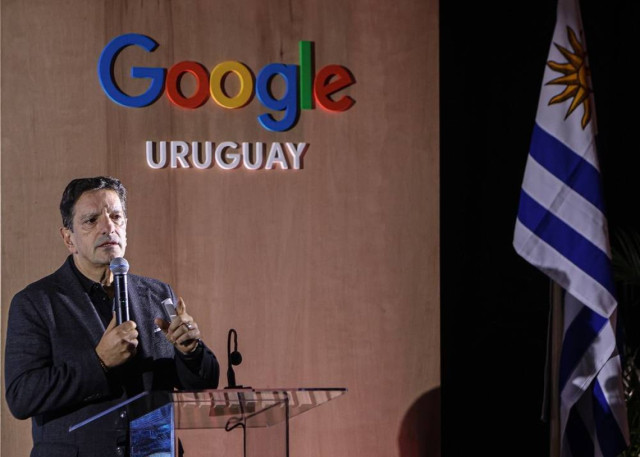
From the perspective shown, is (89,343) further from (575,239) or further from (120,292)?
(575,239)

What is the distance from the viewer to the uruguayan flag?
436 cm

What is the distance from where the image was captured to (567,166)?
443 cm

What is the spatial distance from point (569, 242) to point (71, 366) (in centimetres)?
243

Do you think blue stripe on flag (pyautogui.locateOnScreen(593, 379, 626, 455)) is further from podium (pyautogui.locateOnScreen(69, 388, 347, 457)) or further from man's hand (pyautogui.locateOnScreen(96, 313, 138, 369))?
man's hand (pyautogui.locateOnScreen(96, 313, 138, 369))

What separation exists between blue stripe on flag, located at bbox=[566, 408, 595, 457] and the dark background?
0.65 meters

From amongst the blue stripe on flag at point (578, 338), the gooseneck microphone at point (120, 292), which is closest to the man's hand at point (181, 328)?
the gooseneck microphone at point (120, 292)

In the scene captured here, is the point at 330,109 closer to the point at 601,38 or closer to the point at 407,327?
the point at 407,327

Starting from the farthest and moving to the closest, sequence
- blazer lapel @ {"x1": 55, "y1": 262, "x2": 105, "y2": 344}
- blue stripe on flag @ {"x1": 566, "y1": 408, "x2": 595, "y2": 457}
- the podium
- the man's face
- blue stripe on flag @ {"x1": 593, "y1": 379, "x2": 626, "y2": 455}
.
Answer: blue stripe on flag @ {"x1": 566, "y1": 408, "x2": 595, "y2": 457}
blue stripe on flag @ {"x1": 593, "y1": 379, "x2": 626, "y2": 455}
the man's face
blazer lapel @ {"x1": 55, "y1": 262, "x2": 105, "y2": 344}
the podium

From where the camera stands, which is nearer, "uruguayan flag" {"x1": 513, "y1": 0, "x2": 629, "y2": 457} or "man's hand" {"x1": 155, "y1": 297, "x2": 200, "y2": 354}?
"man's hand" {"x1": 155, "y1": 297, "x2": 200, "y2": 354}

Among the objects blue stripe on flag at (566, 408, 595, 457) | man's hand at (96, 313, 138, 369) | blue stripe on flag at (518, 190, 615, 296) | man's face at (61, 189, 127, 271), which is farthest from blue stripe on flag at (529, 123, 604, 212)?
man's hand at (96, 313, 138, 369)

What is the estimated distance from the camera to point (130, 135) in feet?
14.0

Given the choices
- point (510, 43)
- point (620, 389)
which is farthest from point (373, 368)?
point (510, 43)

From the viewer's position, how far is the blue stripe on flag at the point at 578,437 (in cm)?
447

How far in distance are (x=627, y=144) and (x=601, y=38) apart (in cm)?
62
